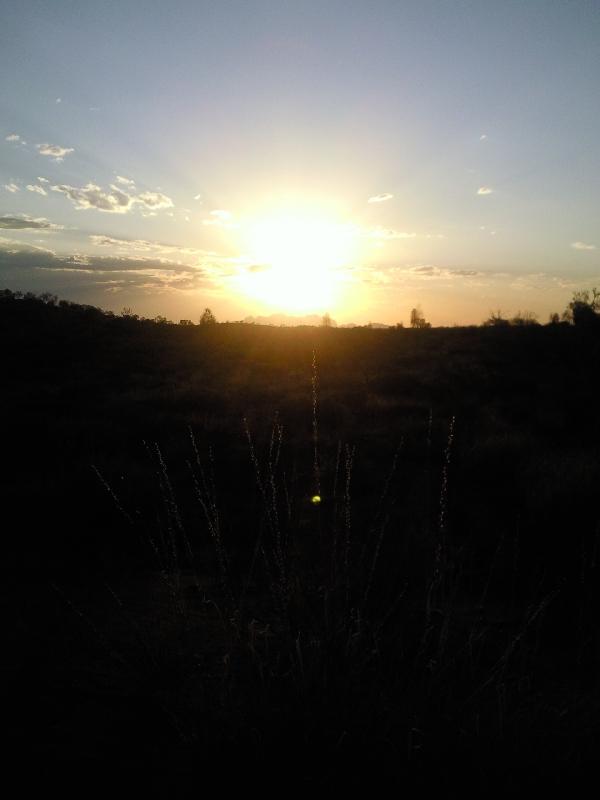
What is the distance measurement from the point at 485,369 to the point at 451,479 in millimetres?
12848

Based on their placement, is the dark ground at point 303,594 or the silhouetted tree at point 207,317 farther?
the silhouetted tree at point 207,317

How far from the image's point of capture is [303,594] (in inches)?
121

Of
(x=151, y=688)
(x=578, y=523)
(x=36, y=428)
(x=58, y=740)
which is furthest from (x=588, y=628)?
(x=36, y=428)

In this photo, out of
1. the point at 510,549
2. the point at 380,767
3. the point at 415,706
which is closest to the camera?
the point at 380,767

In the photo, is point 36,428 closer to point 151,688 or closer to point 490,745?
point 151,688

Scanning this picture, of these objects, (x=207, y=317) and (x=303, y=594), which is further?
(x=207, y=317)

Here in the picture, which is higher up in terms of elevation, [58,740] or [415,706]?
[415,706]

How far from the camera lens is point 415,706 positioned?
232 cm

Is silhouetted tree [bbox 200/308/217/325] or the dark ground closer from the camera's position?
the dark ground

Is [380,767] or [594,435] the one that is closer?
[380,767]

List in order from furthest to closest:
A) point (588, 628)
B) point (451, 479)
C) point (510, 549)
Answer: point (451, 479) → point (510, 549) → point (588, 628)

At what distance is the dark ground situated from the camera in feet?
7.08

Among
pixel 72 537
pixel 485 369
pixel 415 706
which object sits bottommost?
pixel 72 537

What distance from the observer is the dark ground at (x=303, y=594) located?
2.16 meters
